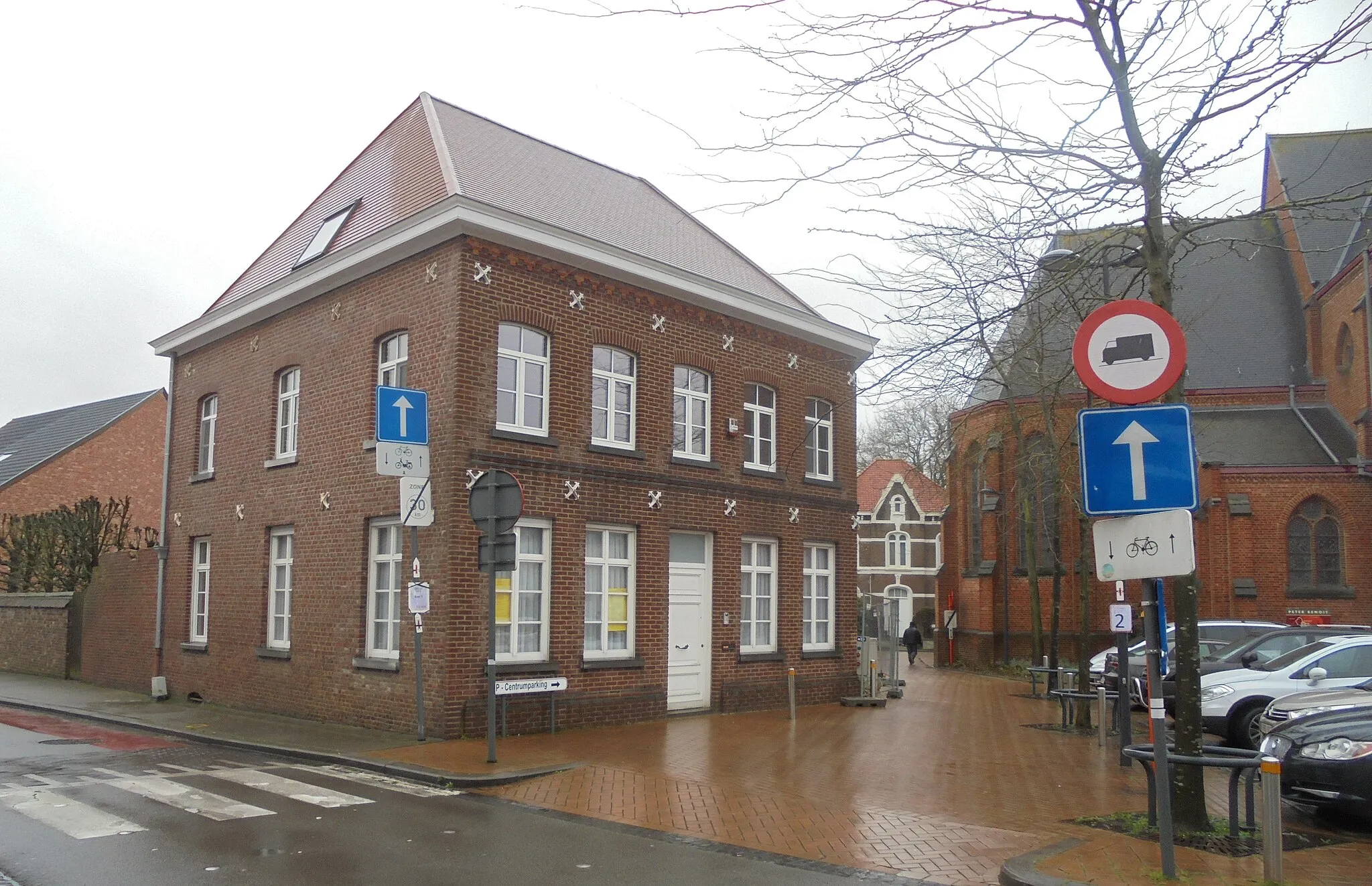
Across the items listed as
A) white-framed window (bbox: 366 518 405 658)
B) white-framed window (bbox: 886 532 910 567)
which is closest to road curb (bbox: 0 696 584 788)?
white-framed window (bbox: 366 518 405 658)

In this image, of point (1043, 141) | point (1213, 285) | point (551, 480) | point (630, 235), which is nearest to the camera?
point (1043, 141)

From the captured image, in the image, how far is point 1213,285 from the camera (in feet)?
115

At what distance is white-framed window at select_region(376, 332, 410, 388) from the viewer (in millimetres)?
15469

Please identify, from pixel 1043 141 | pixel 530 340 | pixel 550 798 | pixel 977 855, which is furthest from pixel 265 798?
pixel 1043 141

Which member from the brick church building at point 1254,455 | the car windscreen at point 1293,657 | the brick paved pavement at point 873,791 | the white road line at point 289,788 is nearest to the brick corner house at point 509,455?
the brick paved pavement at point 873,791

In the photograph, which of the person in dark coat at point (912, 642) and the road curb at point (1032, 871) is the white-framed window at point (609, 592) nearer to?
the road curb at point (1032, 871)

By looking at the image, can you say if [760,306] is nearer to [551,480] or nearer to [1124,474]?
[551,480]

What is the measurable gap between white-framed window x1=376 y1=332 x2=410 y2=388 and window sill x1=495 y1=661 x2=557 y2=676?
4192mm

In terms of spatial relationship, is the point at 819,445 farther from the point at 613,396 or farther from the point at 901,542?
the point at 901,542

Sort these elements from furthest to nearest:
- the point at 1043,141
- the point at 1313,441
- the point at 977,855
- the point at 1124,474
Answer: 1. the point at 1313,441
2. the point at 1043,141
3. the point at 977,855
4. the point at 1124,474

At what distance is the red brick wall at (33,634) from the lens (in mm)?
23922

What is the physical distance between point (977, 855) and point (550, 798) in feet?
13.2

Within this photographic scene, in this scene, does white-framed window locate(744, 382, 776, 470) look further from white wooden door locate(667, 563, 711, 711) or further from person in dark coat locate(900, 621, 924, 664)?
person in dark coat locate(900, 621, 924, 664)

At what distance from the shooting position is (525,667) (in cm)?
1448
